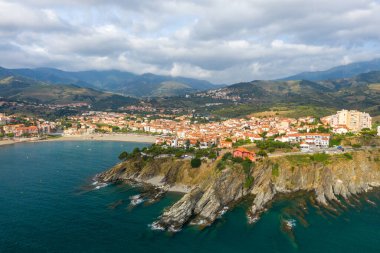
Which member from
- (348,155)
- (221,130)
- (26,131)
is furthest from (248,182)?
(26,131)

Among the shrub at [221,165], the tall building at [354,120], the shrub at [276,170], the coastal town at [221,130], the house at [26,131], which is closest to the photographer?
the shrub at [221,165]

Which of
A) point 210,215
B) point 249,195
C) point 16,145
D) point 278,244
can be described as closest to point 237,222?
point 210,215

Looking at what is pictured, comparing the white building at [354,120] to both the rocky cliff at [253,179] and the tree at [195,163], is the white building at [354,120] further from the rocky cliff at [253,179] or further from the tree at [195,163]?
the tree at [195,163]

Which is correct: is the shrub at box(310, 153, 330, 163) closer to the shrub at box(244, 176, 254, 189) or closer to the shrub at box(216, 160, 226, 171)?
the shrub at box(244, 176, 254, 189)

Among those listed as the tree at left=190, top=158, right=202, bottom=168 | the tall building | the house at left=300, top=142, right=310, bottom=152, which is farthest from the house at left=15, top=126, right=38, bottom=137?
the tall building

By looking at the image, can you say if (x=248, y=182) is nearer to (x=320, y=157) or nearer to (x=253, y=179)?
(x=253, y=179)

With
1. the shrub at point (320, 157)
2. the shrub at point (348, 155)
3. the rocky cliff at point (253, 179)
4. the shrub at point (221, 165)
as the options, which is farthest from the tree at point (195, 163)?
the shrub at point (348, 155)

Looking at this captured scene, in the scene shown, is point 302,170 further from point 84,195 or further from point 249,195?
point 84,195
